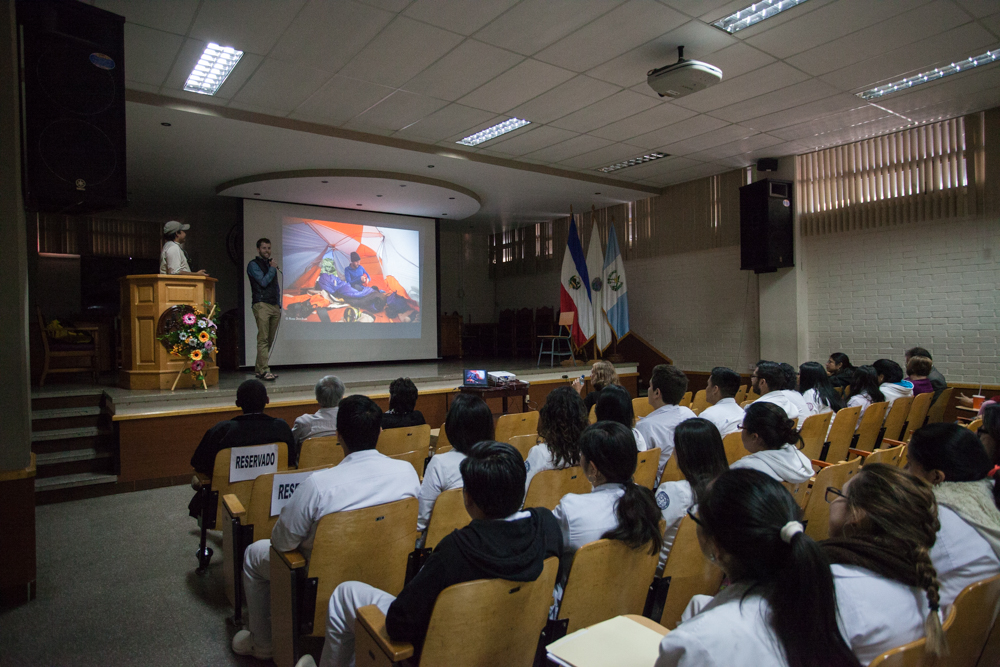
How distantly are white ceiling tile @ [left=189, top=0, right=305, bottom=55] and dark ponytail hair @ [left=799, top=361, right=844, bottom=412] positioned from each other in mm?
4876

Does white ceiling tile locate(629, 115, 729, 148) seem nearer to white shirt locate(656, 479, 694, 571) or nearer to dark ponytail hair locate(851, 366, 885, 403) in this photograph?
dark ponytail hair locate(851, 366, 885, 403)

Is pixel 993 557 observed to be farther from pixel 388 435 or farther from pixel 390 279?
pixel 390 279

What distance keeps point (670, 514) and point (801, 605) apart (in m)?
1.06

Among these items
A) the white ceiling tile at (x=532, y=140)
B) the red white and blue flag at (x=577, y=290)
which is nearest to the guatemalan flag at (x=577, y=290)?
the red white and blue flag at (x=577, y=290)

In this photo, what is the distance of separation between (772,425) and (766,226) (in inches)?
234

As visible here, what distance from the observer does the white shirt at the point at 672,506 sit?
205 cm

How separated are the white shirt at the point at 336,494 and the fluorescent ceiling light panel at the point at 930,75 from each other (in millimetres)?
6235

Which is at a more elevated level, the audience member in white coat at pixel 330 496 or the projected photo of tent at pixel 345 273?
the projected photo of tent at pixel 345 273

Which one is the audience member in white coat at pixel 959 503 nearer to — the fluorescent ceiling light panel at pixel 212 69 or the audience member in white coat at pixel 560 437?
the audience member in white coat at pixel 560 437

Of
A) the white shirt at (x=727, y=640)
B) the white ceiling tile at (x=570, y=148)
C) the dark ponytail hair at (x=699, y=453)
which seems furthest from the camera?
the white ceiling tile at (x=570, y=148)

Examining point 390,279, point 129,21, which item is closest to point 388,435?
point 129,21

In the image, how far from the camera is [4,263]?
2.86 m

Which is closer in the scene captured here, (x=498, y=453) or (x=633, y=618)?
(x=633, y=618)

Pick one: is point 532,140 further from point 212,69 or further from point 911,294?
point 911,294
